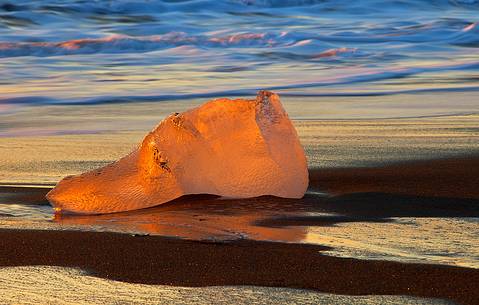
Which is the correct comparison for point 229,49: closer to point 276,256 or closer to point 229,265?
point 276,256

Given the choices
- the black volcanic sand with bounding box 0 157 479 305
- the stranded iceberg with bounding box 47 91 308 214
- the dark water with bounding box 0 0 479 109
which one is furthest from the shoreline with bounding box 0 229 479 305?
the dark water with bounding box 0 0 479 109

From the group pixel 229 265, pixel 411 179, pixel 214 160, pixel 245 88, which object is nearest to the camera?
pixel 229 265

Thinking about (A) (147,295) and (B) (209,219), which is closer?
(A) (147,295)

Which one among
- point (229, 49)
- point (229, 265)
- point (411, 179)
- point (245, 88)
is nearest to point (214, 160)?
point (411, 179)

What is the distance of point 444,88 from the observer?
10.1 meters

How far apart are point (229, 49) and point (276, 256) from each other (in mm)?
14495

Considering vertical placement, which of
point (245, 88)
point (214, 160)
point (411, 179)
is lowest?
point (245, 88)

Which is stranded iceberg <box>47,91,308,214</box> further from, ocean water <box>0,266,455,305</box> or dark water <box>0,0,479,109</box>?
dark water <box>0,0,479,109</box>

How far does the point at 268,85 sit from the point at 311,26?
36.1 ft

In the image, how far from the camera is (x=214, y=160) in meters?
3.90

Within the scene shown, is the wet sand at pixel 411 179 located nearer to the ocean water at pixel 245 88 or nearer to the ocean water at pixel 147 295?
the ocean water at pixel 245 88

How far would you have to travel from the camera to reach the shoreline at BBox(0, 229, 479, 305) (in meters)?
2.60

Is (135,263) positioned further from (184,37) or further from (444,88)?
(184,37)

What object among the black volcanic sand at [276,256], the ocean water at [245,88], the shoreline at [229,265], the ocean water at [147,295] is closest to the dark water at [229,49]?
the ocean water at [245,88]
